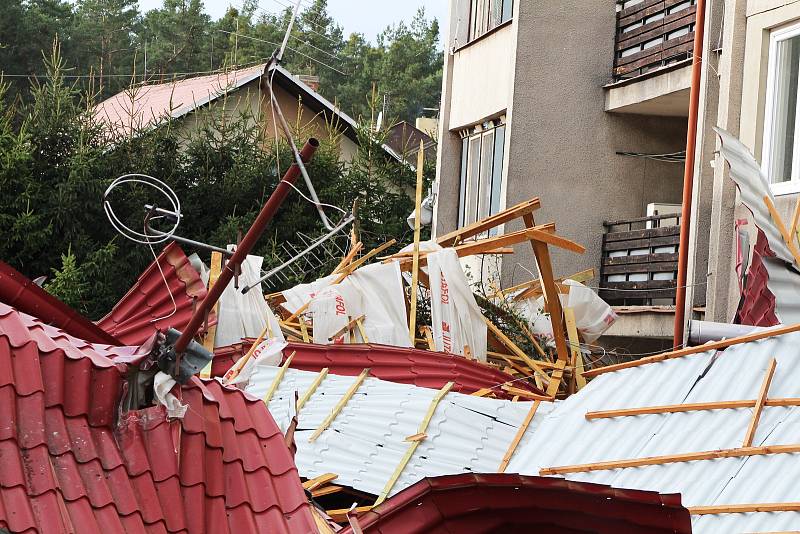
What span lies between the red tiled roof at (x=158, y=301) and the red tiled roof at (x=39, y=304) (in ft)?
12.5

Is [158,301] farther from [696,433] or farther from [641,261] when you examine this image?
[641,261]

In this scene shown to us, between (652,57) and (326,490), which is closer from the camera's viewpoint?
(326,490)

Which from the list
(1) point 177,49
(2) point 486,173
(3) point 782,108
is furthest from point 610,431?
(1) point 177,49

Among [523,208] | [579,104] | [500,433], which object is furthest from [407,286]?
[579,104]

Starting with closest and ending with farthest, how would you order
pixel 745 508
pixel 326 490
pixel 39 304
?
pixel 745 508 < pixel 39 304 < pixel 326 490

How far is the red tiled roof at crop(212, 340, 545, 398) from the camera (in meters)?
12.2

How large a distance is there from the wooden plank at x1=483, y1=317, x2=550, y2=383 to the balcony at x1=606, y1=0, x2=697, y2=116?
452 cm

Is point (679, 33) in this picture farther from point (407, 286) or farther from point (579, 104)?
point (407, 286)

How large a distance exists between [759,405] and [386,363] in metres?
4.78

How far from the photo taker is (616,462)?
8.76 meters

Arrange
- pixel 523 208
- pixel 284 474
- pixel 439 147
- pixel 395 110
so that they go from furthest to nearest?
pixel 395 110 → pixel 439 147 → pixel 523 208 → pixel 284 474

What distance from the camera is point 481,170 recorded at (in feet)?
67.2

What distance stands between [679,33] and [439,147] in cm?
598

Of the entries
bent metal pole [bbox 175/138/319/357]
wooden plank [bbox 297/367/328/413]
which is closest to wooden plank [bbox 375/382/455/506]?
wooden plank [bbox 297/367/328/413]
